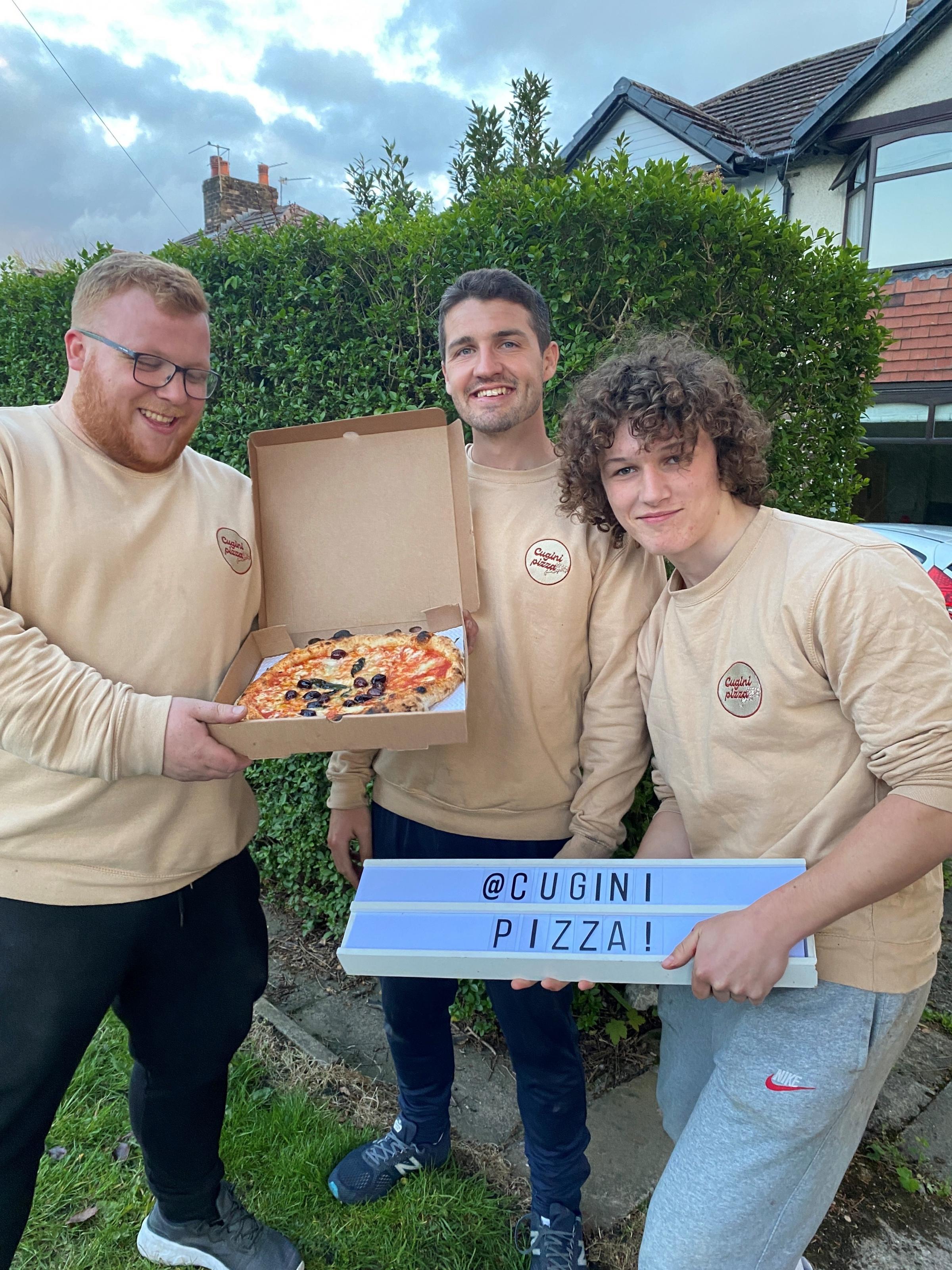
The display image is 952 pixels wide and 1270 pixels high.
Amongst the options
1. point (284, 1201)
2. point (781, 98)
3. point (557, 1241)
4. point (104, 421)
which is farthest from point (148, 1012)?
point (781, 98)

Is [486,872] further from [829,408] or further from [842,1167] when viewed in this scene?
[829,408]

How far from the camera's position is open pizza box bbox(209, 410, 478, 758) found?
226 cm

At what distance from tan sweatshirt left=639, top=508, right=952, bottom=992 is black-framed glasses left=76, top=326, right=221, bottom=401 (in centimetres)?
131

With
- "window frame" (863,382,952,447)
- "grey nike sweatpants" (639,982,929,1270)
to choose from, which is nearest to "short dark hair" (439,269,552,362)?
"grey nike sweatpants" (639,982,929,1270)

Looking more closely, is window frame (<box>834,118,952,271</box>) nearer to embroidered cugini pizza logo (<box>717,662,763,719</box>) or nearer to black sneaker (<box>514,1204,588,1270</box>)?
embroidered cugini pizza logo (<box>717,662,763,719</box>)

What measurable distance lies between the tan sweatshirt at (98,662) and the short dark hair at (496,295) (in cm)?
96

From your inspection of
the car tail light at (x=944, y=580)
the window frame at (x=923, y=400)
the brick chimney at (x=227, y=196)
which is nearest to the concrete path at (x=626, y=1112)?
the car tail light at (x=944, y=580)

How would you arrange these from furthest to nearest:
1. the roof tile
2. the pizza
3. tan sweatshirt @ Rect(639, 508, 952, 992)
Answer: the roof tile < the pizza < tan sweatshirt @ Rect(639, 508, 952, 992)

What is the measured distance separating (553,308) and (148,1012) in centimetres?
288

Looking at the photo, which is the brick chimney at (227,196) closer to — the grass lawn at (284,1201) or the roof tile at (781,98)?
the roof tile at (781,98)

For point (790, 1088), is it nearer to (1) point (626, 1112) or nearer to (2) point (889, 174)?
(1) point (626, 1112)

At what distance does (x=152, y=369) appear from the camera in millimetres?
1969

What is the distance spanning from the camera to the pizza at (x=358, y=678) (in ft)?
6.03

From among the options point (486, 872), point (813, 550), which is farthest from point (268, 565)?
point (813, 550)
